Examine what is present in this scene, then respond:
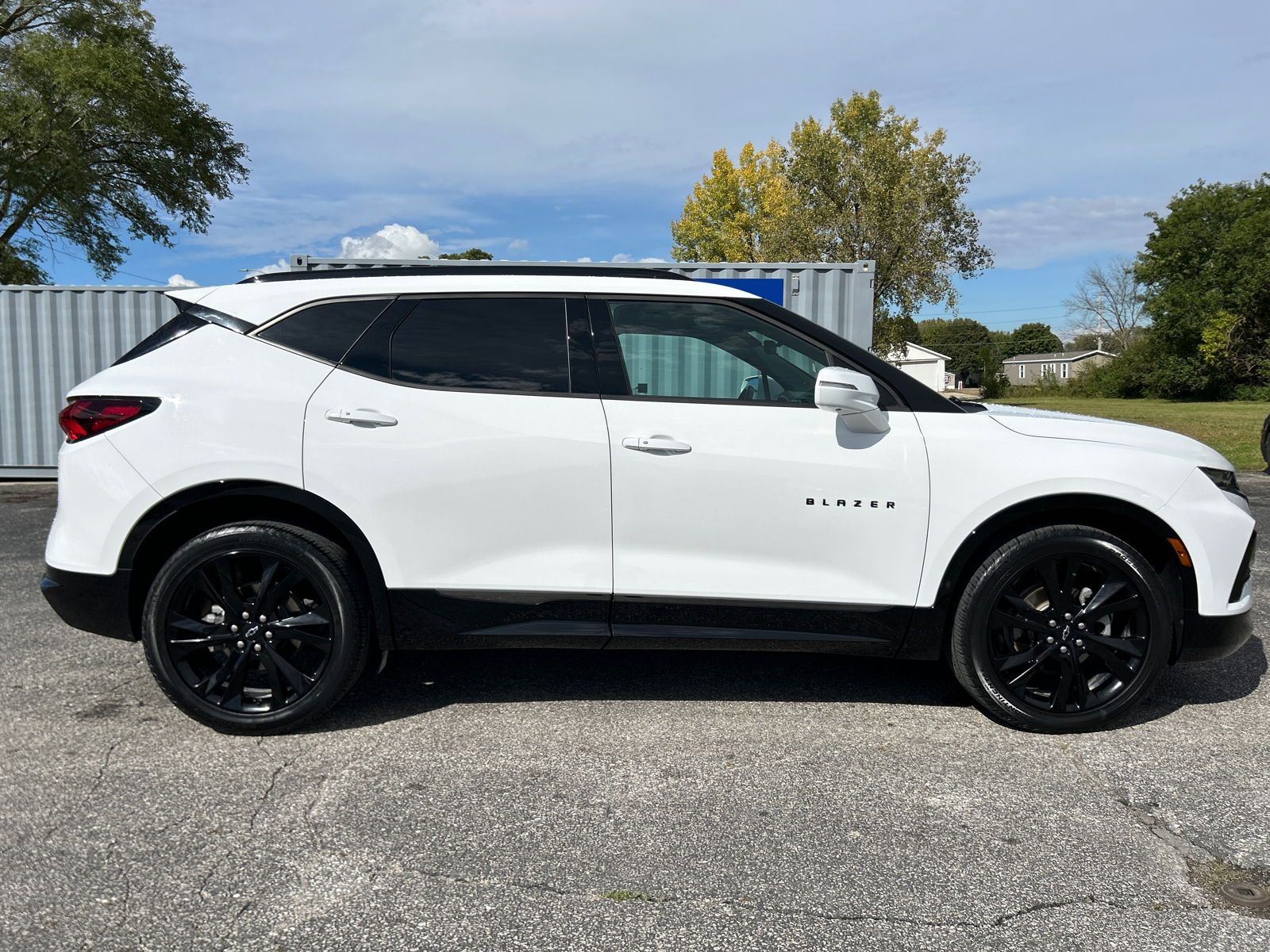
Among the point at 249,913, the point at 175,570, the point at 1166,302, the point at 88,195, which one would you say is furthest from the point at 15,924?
the point at 1166,302

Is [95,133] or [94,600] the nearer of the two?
[94,600]

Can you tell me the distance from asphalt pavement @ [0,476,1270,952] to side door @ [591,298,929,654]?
498 millimetres

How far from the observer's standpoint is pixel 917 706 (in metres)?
3.78

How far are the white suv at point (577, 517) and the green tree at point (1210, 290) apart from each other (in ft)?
174

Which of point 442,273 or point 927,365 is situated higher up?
point 927,365

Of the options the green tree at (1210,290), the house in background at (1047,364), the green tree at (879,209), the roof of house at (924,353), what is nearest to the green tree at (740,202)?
the green tree at (879,209)

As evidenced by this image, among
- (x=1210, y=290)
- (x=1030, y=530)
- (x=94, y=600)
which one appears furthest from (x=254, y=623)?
(x=1210, y=290)

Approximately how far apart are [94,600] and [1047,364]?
113288mm

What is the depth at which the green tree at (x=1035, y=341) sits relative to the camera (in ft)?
395

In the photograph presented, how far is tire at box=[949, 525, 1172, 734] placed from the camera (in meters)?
3.34

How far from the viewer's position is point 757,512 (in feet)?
10.8

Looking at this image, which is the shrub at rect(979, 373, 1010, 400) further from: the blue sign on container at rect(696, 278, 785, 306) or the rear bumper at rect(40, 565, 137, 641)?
the rear bumper at rect(40, 565, 137, 641)

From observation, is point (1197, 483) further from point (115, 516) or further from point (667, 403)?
point (115, 516)

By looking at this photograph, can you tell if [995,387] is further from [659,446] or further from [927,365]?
[659,446]
